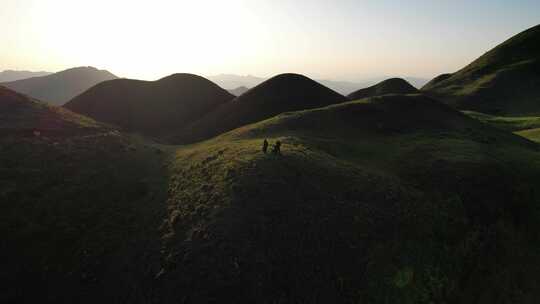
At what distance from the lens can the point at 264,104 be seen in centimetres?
8175

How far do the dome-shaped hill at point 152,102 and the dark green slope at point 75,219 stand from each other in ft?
145

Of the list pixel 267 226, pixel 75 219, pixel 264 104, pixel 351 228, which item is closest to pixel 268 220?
pixel 267 226

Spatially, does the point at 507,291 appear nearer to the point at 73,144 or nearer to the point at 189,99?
the point at 73,144

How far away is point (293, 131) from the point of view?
45188 mm

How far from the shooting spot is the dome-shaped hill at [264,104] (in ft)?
234

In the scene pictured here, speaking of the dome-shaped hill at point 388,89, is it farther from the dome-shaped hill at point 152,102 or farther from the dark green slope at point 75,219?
the dark green slope at point 75,219

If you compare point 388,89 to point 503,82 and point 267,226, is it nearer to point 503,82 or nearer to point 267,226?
point 503,82

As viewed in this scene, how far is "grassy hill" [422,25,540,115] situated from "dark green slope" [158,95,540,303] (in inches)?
3755

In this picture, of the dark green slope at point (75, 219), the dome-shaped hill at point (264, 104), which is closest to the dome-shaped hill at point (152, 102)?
the dome-shaped hill at point (264, 104)

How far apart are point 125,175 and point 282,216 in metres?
18.8

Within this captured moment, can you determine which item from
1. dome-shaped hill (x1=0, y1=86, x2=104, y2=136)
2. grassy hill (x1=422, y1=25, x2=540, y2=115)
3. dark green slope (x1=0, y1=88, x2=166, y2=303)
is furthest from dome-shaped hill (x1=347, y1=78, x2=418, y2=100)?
dark green slope (x1=0, y1=88, x2=166, y2=303)

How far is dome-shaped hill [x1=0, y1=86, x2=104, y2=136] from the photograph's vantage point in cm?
3794

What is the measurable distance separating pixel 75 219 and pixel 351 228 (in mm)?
20039

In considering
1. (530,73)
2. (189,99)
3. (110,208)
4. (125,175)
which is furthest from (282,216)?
(530,73)
